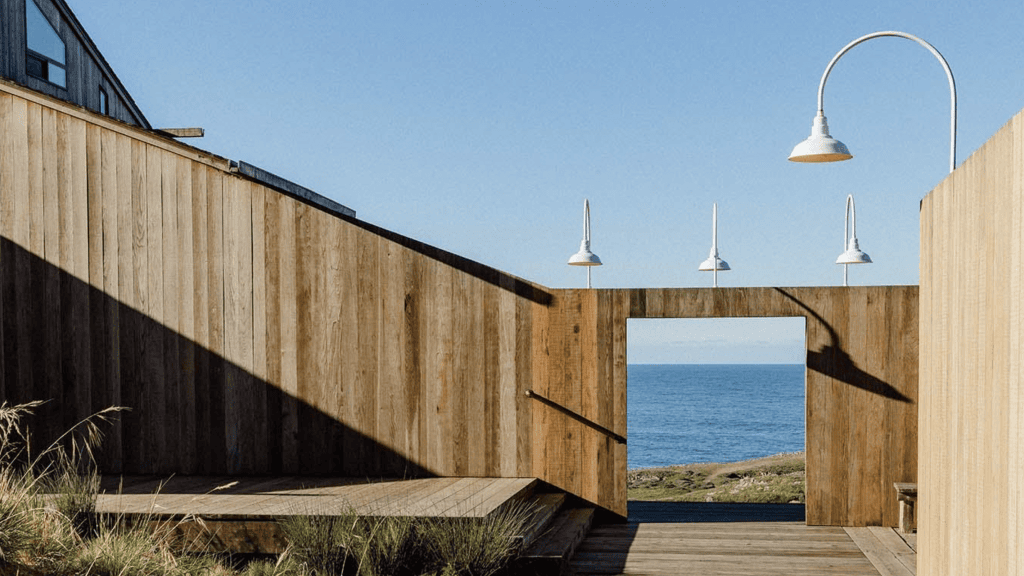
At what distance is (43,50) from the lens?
976 cm

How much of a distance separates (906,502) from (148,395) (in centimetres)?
579

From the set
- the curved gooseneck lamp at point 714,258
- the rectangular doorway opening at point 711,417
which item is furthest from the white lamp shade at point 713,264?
the rectangular doorway opening at point 711,417

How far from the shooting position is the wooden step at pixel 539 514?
4.92 metres

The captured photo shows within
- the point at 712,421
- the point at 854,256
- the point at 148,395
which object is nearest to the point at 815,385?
the point at 854,256

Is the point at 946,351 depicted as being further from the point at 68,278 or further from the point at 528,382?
the point at 68,278

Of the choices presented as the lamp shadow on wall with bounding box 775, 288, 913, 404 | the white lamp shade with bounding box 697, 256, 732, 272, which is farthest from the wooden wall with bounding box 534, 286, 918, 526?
the white lamp shade with bounding box 697, 256, 732, 272

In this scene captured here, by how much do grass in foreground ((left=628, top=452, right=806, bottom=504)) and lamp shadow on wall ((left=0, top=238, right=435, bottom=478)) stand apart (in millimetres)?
9315

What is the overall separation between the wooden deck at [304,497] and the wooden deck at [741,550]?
0.75 metres

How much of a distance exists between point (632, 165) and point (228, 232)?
19301mm

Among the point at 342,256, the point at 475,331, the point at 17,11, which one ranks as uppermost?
the point at 17,11

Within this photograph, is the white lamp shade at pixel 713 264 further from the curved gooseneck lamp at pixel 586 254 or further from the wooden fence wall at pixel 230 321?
the wooden fence wall at pixel 230 321

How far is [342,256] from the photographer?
251 inches

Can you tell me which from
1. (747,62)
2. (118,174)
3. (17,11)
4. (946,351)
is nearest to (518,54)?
(747,62)

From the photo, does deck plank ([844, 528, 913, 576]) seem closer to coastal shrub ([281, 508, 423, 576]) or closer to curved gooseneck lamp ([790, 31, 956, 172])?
curved gooseneck lamp ([790, 31, 956, 172])
